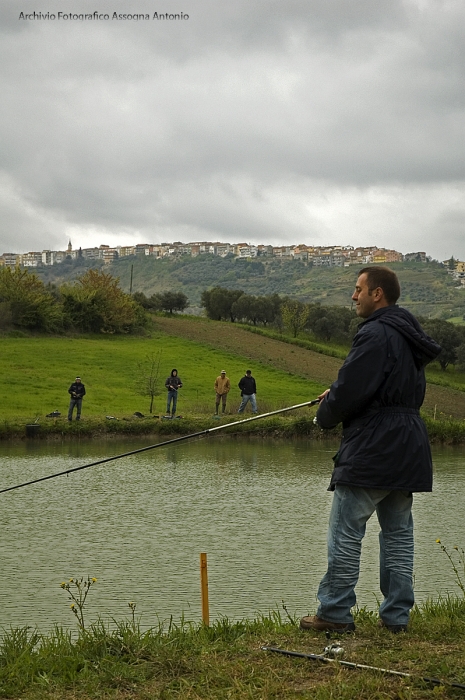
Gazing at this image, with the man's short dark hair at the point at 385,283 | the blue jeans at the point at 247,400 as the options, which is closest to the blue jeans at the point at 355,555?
the man's short dark hair at the point at 385,283

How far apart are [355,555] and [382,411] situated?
874 millimetres

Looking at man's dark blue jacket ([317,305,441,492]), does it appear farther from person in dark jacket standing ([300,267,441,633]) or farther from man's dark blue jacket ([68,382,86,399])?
man's dark blue jacket ([68,382,86,399])

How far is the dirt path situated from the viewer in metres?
46.4

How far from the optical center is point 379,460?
17.5ft

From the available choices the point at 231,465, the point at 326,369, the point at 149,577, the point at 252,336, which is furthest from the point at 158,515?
the point at 252,336

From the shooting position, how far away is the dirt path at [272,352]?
46397mm

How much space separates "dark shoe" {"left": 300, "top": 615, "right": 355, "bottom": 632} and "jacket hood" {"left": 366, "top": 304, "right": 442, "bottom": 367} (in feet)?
5.31

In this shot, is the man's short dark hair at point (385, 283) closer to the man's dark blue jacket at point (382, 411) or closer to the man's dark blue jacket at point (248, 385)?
the man's dark blue jacket at point (382, 411)

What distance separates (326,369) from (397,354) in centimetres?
4591

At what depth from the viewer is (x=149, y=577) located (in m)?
9.20

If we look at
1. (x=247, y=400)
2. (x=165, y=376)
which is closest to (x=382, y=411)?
(x=247, y=400)

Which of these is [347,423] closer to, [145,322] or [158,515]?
[158,515]

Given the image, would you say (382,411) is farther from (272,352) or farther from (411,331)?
(272,352)

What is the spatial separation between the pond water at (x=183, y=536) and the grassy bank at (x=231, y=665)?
2.20m
